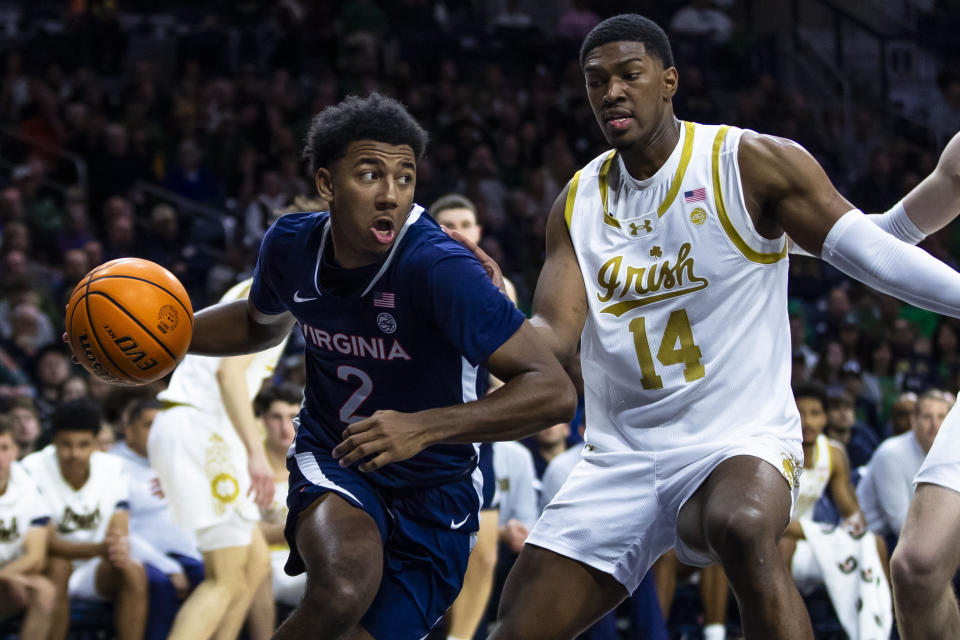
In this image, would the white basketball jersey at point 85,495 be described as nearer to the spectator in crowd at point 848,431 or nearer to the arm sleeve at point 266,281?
the arm sleeve at point 266,281

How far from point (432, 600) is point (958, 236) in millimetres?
9869

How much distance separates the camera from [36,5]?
542 inches

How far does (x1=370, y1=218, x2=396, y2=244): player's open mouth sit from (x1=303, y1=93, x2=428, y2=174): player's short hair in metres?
0.21

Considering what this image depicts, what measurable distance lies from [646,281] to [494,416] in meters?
0.71

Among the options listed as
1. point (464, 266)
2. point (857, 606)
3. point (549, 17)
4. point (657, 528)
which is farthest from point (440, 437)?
point (549, 17)

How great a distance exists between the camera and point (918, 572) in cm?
383

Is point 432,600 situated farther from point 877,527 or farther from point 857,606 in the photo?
point 877,527

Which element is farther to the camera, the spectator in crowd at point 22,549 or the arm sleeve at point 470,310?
the spectator in crowd at point 22,549

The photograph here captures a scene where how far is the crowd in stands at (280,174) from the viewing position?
21.6 feet

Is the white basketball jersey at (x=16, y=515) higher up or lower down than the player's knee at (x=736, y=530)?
lower down

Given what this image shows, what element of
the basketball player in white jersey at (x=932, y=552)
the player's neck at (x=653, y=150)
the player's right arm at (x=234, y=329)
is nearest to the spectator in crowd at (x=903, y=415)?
the basketball player in white jersey at (x=932, y=552)

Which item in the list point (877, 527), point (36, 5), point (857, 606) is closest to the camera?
point (857, 606)

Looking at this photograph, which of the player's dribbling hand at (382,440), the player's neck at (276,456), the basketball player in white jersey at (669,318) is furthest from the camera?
the player's neck at (276,456)

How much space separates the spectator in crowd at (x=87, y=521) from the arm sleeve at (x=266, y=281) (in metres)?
2.68
